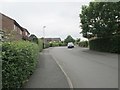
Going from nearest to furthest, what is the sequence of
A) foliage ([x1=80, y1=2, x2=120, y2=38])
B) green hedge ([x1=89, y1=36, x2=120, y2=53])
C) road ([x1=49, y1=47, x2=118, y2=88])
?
road ([x1=49, y1=47, x2=118, y2=88]) → green hedge ([x1=89, y1=36, x2=120, y2=53]) → foliage ([x1=80, y1=2, x2=120, y2=38])

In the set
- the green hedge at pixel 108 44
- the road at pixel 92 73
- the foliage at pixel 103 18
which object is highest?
the foliage at pixel 103 18

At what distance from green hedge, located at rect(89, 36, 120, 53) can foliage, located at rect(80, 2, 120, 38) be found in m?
1.20

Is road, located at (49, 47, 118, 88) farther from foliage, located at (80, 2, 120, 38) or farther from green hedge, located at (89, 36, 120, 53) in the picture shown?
foliage, located at (80, 2, 120, 38)

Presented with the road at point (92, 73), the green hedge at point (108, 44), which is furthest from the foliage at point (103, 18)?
the road at point (92, 73)

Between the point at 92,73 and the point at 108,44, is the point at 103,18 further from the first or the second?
the point at 92,73

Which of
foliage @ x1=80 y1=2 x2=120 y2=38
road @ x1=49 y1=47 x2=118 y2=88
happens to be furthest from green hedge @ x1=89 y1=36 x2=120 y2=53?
road @ x1=49 y1=47 x2=118 y2=88

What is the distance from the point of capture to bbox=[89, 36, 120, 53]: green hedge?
101ft

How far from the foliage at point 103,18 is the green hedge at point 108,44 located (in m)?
1.20

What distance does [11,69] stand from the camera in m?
6.81

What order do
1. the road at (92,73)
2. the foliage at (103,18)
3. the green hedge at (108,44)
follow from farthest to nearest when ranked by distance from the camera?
the foliage at (103,18), the green hedge at (108,44), the road at (92,73)

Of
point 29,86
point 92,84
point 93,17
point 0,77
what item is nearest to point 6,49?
point 0,77

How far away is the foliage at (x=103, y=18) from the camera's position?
31.8 m

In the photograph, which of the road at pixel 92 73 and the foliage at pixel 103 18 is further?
the foliage at pixel 103 18

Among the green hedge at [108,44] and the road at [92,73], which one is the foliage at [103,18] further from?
the road at [92,73]
